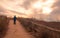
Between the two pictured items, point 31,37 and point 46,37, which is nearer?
point 46,37

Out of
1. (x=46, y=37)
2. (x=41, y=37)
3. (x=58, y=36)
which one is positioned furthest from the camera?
(x=41, y=37)

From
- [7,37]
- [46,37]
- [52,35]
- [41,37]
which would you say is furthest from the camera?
[7,37]

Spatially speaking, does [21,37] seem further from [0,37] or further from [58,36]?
[58,36]

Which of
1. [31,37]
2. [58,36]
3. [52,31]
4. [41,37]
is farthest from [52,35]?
[31,37]

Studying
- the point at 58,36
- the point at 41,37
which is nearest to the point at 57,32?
the point at 58,36

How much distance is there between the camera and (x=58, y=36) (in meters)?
11.5

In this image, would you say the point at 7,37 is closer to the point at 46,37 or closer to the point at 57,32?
the point at 46,37

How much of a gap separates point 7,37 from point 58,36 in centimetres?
578

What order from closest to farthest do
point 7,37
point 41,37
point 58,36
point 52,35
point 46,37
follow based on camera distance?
point 58,36, point 52,35, point 46,37, point 41,37, point 7,37

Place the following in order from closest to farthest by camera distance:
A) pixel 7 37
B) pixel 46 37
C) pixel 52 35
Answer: pixel 52 35, pixel 46 37, pixel 7 37

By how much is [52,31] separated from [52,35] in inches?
10.7

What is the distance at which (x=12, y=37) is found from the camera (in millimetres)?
16266

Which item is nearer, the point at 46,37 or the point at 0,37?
the point at 46,37

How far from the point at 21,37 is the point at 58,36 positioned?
5.64 m
